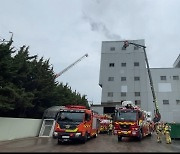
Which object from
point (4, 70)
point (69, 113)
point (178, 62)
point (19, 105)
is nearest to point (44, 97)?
point (19, 105)

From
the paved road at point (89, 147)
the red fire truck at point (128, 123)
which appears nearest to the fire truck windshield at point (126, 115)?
the red fire truck at point (128, 123)

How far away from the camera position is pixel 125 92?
5834 centimetres

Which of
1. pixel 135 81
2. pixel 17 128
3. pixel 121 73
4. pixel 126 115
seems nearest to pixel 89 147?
pixel 126 115

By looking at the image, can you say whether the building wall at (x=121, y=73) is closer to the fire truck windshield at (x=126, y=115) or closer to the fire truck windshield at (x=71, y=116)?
the fire truck windshield at (x=126, y=115)

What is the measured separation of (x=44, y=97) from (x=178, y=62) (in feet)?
152

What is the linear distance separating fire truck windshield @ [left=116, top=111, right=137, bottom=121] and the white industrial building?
3218cm

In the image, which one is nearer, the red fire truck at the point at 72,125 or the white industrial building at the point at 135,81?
the red fire truck at the point at 72,125

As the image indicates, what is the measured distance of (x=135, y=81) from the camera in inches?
2324

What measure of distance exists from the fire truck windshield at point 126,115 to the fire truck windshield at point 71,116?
408 cm

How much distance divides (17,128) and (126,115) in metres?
10.6

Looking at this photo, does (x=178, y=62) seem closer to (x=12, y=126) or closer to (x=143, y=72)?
(x=143, y=72)

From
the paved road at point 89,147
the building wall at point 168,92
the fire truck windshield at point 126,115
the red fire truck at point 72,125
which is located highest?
the building wall at point 168,92

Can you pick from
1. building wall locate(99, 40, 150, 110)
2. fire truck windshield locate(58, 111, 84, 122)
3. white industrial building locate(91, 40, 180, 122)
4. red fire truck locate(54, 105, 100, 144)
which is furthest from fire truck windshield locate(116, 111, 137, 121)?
building wall locate(99, 40, 150, 110)

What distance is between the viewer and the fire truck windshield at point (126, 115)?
20.9m
